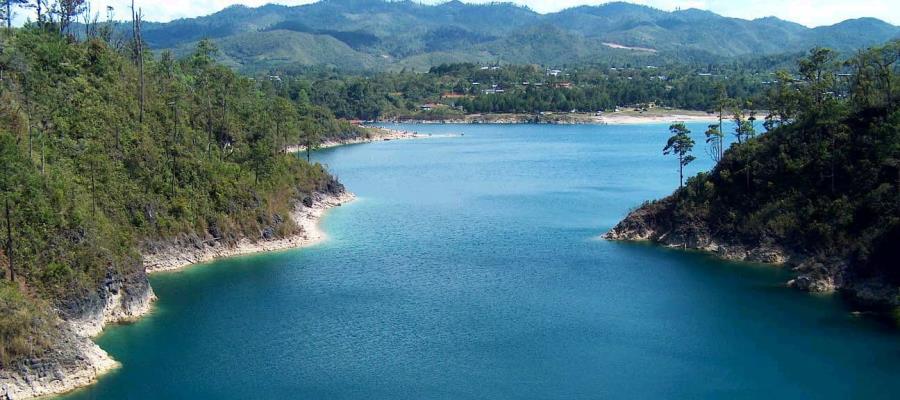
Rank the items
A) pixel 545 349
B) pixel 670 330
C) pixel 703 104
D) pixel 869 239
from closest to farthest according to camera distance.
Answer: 1. pixel 545 349
2. pixel 670 330
3. pixel 869 239
4. pixel 703 104

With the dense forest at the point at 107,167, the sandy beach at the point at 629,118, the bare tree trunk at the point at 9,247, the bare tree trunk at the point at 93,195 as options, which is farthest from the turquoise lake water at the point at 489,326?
the sandy beach at the point at 629,118

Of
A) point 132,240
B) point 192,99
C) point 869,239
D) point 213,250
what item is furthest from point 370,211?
point 869,239

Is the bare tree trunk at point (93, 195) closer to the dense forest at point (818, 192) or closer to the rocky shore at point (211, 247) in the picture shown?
the rocky shore at point (211, 247)

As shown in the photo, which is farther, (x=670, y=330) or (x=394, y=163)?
(x=394, y=163)

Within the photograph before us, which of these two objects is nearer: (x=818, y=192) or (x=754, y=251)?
(x=818, y=192)


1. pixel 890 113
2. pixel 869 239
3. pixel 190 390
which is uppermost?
pixel 890 113

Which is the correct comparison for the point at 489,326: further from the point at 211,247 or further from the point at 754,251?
the point at 211,247

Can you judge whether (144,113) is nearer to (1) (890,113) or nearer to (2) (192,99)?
(2) (192,99)

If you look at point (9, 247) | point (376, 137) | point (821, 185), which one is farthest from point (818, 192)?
point (376, 137)
